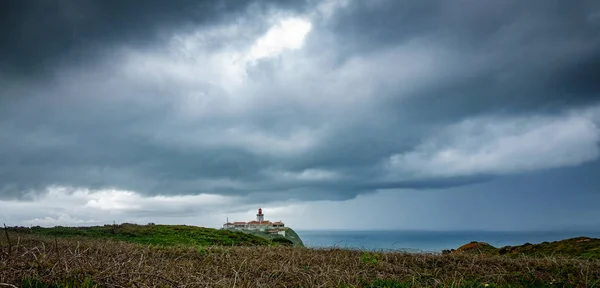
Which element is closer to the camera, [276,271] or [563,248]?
[276,271]

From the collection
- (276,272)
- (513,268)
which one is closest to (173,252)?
(276,272)

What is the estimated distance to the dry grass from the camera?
6859 millimetres

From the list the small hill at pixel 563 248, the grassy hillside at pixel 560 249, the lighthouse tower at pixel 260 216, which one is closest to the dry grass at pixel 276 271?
the grassy hillside at pixel 560 249

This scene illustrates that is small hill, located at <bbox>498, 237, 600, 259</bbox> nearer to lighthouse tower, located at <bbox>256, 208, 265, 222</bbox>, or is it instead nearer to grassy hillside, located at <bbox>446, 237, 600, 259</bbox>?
grassy hillside, located at <bbox>446, 237, 600, 259</bbox>

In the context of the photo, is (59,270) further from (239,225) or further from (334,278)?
(239,225)

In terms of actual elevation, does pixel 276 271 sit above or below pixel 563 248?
above

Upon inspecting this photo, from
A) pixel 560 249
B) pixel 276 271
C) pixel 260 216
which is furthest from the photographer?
pixel 260 216

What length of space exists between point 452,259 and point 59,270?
451 inches

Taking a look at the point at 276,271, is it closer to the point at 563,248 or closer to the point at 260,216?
the point at 563,248

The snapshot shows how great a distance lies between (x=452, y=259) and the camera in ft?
45.3

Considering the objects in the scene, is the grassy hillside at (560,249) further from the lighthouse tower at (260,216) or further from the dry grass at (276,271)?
the lighthouse tower at (260,216)

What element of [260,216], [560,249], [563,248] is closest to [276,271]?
[560,249]

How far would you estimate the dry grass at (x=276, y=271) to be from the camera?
6.86 metres

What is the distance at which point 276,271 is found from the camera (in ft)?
31.3
